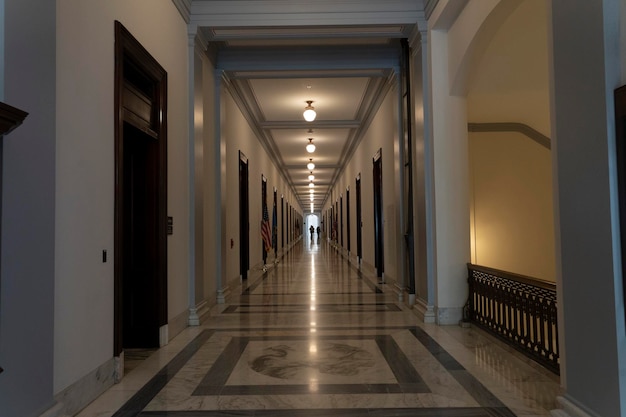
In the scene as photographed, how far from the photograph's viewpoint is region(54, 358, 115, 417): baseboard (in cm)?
310

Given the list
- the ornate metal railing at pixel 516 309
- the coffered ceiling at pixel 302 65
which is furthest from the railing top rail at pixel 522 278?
the coffered ceiling at pixel 302 65

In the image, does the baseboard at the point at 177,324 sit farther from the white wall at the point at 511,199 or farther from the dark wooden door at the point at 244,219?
the white wall at the point at 511,199

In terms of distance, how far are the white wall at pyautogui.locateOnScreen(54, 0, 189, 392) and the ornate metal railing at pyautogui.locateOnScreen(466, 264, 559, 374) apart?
344cm

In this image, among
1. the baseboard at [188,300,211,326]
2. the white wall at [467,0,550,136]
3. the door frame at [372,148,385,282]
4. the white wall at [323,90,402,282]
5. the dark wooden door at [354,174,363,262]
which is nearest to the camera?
the white wall at [467,0,550,136]

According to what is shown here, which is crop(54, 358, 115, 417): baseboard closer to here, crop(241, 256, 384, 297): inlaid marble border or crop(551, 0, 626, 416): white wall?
crop(551, 0, 626, 416): white wall

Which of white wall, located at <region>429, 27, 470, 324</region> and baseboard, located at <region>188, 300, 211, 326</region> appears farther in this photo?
baseboard, located at <region>188, 300, 211, 326</region>

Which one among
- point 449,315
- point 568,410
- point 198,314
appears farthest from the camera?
point 198,314

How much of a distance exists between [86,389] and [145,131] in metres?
2.40

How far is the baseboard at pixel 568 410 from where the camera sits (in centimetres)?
275

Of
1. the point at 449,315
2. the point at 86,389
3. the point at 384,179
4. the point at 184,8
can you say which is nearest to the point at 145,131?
the point at 184,8

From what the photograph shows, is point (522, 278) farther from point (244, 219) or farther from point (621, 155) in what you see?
point (244, 219)

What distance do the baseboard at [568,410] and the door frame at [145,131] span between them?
315 cm

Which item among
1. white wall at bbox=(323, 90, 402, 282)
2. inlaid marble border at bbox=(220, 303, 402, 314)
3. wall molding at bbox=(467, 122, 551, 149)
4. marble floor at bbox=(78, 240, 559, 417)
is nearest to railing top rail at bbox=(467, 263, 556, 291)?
marble floor at bbox=(78, 240, 559, 417)

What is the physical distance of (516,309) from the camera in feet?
15.4
